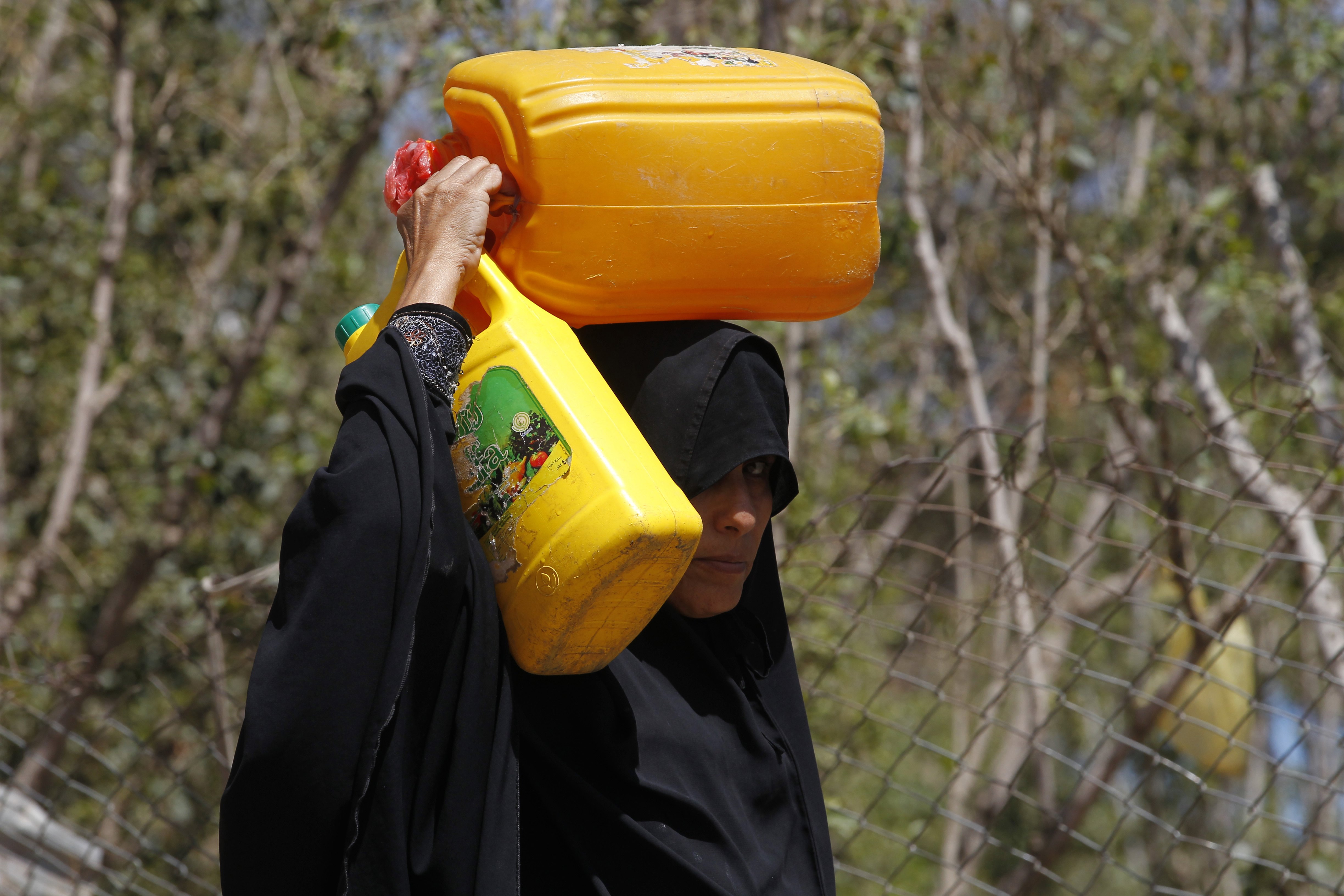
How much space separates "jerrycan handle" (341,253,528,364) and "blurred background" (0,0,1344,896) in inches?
29.9

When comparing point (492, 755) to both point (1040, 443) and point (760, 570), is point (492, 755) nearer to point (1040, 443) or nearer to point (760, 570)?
point (760, 570)

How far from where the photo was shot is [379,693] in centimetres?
123

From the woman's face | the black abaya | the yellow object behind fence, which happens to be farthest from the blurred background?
the black abaya

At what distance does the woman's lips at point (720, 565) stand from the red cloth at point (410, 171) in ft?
2.06

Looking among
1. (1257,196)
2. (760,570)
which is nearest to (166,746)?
(760,570)

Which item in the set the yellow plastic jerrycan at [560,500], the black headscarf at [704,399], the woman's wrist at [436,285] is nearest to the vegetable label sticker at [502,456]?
the yellow plastic jerrycan at [560,500]

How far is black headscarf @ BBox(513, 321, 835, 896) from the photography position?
4.71ft

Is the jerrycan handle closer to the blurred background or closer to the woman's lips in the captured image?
the woman's lips

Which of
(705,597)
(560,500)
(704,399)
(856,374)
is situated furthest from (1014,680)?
(856,374)

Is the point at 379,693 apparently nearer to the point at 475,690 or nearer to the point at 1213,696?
the point at 475,690

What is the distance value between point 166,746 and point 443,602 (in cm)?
408

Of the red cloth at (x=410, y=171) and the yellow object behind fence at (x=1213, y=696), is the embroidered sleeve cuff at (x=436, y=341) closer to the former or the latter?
the red cloth at (x=410, y=171)

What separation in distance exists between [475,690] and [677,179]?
0.64 meters

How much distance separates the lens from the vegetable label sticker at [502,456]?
132cm
